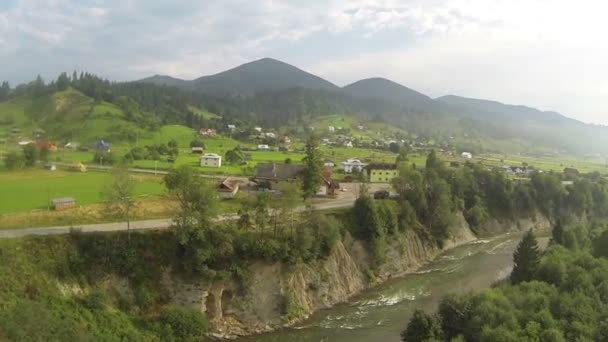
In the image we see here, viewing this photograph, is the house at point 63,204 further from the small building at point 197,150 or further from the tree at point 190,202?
the small building at point 197,150

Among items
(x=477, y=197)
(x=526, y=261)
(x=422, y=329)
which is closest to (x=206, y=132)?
(x=477, y=197)

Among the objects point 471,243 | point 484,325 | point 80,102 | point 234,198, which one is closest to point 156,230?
point 234,198

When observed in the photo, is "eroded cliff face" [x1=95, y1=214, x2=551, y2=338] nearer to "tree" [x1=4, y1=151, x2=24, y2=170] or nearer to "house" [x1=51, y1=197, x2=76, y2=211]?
"house" [x1=51, y1=197, x2=76, y2=211]

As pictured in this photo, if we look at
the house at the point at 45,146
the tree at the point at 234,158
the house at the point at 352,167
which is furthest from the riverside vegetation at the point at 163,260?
the house at the point at 45,146

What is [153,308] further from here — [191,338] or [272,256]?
[272,256]

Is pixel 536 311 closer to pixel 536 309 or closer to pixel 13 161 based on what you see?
pixel 536 309
